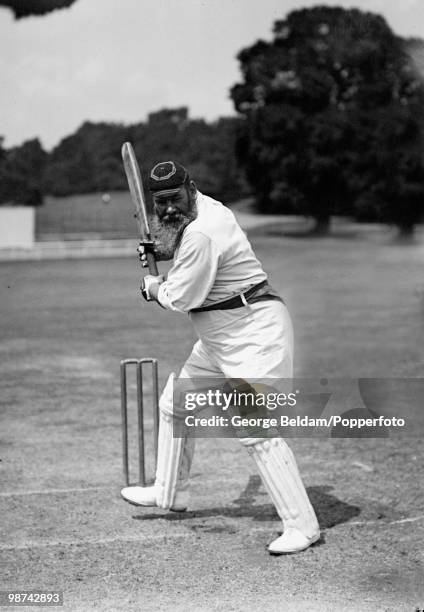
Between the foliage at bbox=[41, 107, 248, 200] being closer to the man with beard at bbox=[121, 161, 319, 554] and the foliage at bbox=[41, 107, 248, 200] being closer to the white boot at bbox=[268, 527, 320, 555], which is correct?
the man with beard at bbox=[121, 161, 319, 554]

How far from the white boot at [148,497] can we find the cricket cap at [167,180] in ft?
5.50

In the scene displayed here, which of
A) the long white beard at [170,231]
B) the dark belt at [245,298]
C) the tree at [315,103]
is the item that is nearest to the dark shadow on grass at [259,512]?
the dark belt at [245,298]

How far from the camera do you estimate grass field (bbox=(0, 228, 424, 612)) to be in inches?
151

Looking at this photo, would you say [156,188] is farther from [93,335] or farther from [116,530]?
[93,335]

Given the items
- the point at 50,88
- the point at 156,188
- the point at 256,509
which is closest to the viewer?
the point at 156,188

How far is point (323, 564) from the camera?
163 inches

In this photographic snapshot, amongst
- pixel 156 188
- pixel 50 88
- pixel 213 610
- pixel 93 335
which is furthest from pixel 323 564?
pixel 50 88

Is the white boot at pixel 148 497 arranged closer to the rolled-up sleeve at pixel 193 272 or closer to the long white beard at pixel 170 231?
the rolled-up sleeve at pixel 193 272

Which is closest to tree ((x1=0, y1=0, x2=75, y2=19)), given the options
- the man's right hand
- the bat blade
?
the bat blade

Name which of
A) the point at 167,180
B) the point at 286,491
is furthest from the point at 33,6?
the point at 286,491

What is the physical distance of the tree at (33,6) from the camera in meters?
7.71

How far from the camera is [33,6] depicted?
775cm

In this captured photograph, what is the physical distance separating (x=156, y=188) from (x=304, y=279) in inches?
798

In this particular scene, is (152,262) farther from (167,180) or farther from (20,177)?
(20,177)
